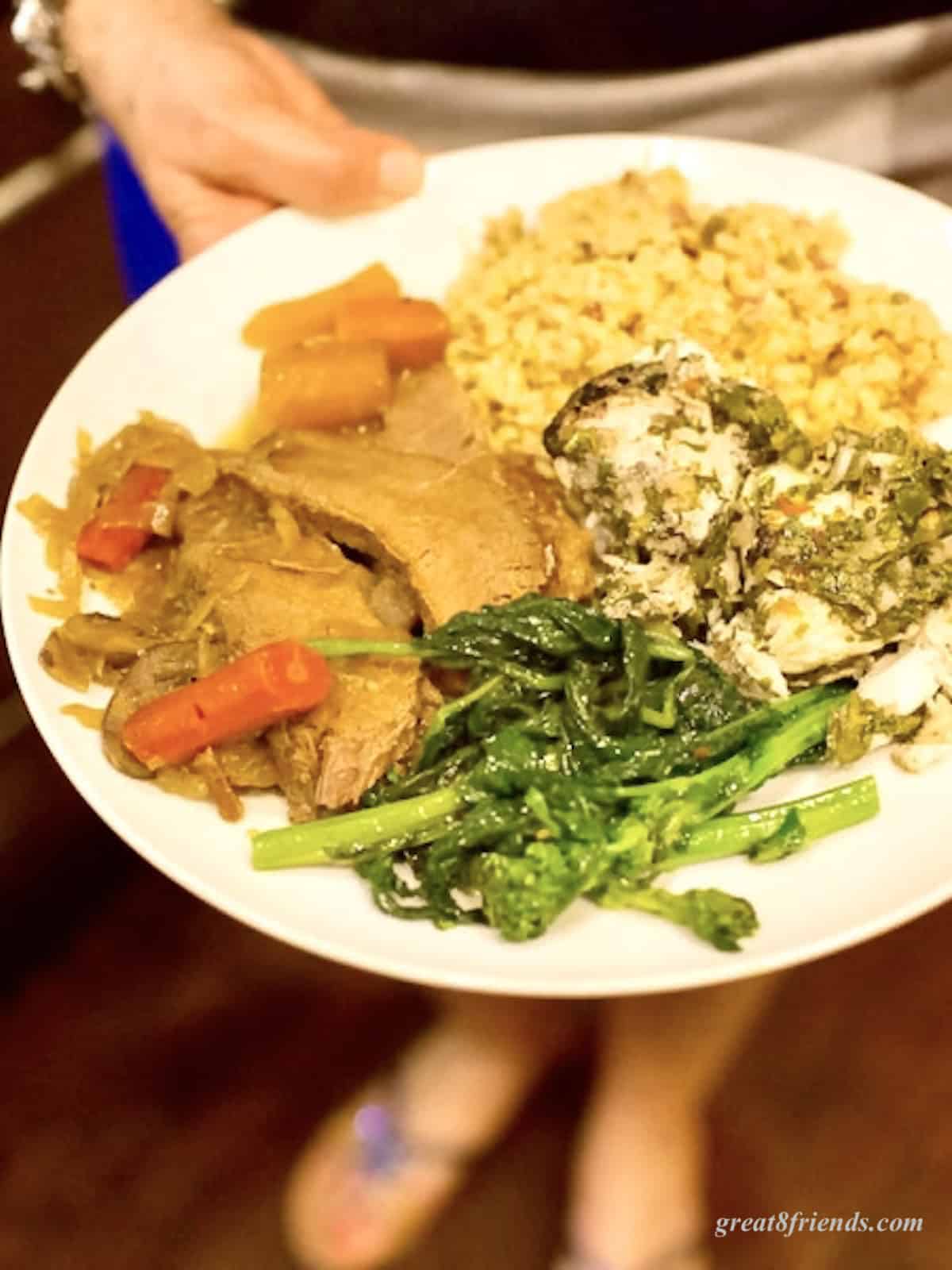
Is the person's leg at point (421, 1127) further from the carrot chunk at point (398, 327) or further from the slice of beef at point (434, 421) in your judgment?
the carrot chunk at point (398, 327)

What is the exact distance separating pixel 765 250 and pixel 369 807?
1.19m

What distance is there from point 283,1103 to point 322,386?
3.54 feet

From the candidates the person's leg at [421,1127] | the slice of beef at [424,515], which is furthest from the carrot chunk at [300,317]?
the person's leg at [421,1127]

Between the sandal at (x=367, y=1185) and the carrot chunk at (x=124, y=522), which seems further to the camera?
the carrot chunk at (x=124, y=522)

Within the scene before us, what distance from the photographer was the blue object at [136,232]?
2.64m

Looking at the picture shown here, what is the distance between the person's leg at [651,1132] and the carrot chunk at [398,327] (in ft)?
3.66

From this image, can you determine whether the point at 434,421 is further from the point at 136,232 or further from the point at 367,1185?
the point at 367,1185

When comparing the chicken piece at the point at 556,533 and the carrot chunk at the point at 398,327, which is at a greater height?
the carrot chunk at the point at 398,327

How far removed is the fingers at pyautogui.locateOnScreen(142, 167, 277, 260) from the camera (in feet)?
7.97

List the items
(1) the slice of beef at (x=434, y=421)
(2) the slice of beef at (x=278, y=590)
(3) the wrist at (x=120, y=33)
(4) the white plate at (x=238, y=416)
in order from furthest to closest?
1. (3) the wrist at (x=120, y=33)
2. (1) the slice of beef at (x=434, y=421)
3. (2) the slice of beef at (x=278, y=590)
4. (4) the white plate at (x=238, y=416)

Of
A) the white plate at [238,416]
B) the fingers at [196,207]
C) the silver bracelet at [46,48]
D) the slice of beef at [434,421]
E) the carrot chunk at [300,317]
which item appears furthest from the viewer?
the silver bracelet at [46,48]

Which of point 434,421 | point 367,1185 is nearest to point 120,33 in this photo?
point 434,421

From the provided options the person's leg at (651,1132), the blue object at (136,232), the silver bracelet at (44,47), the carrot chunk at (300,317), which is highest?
the silver bracelet at (44,47)

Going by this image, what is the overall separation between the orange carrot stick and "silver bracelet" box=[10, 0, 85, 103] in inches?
66.0
